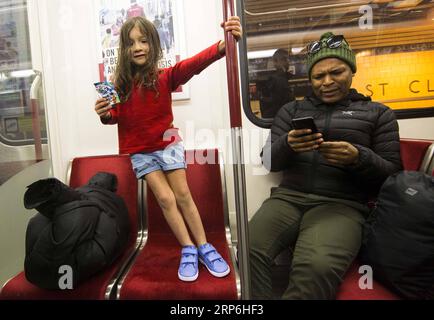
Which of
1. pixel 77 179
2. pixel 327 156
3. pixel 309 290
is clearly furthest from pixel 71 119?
pixel 309 290

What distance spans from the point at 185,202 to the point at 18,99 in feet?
4.01

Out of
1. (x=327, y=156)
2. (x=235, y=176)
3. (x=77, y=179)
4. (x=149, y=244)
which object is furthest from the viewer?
(x=77, y=179)

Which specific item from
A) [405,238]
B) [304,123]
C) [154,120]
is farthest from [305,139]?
[154,120]

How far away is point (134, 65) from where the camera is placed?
4.63ft

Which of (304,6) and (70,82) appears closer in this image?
(304,6)

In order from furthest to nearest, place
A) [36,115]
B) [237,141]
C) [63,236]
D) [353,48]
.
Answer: [36,115], [353,48], [63,236], [237,141]

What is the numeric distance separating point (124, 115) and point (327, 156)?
98 centimetres

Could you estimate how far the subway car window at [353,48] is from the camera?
5.43 feet

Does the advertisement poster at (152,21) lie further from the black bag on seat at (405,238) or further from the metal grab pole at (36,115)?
the black bag on seat at (405,238)

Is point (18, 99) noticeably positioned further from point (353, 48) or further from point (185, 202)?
point (353, 48)

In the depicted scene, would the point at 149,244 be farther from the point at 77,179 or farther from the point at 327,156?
the point at 327,156

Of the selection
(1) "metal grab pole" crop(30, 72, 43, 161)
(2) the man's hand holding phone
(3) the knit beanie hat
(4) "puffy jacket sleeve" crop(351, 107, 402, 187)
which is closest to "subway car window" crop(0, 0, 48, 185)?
(1) "metal grab pole" crop(30, 72, 43, 161)

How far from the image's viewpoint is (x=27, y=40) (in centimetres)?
186
